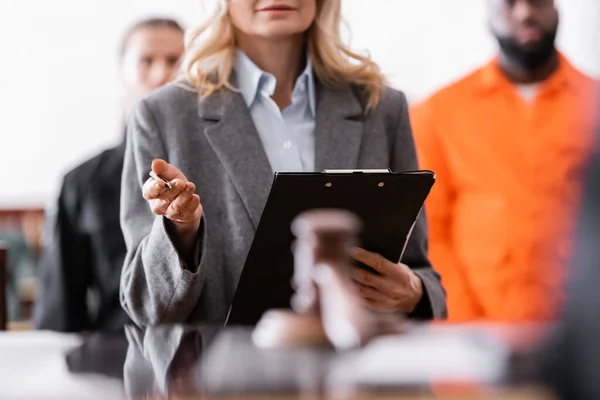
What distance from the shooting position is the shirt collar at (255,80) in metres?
1.59

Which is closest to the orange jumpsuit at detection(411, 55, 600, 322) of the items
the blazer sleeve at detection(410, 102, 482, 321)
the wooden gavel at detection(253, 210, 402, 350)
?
the blazer sleeve at detection(410, 102, 482, 321)

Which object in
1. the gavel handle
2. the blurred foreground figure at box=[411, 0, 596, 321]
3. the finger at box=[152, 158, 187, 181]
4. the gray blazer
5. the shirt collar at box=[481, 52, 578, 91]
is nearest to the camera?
the gavel handle

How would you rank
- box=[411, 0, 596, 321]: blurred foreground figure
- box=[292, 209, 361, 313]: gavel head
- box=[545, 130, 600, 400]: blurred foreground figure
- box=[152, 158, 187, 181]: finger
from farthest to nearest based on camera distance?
1. box=[411, 0, 596, 321]: blurred foreground figure
2. box=[152, 158, 187, 181]: finger
3. box=[292, 209, 361, 313]: gavel head
4. box=[545, 130, 600, 400]: blurred foreground figure

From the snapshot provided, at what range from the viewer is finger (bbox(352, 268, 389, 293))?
4.25 feet

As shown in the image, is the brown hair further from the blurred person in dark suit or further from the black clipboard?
the black clipboard

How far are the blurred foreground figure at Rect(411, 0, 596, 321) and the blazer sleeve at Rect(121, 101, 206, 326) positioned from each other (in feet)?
3.98

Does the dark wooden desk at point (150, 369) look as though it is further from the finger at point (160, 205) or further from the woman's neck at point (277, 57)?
the woman's neck at point (277, 57)

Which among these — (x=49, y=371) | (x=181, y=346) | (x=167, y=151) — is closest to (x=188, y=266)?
(x=167, y=151)

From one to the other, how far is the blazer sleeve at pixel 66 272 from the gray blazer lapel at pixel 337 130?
94 centimetres

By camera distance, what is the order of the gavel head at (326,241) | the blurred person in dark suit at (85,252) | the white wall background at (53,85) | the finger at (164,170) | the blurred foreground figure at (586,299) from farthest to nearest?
the white wall background at (53,85), the blurred person in dark suit at (85,252), the finger at (164,170), the gavel head at (326,241), the blurred foreground figure at (586,299)

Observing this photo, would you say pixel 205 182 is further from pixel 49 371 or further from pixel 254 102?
pixel 49 371

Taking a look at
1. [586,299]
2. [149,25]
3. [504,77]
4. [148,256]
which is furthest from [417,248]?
[149,25]

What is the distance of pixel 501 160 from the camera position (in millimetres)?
2604

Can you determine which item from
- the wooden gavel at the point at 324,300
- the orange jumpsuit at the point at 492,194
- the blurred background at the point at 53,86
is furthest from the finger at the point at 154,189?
the blurred background at the point at 53,86
